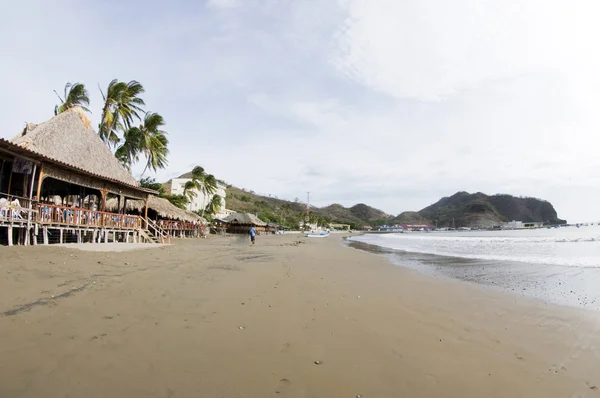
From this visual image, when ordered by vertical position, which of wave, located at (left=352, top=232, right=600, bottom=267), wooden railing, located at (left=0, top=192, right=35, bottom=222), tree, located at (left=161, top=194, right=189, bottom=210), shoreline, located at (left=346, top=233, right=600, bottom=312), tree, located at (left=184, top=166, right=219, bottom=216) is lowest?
shoreline, located at (left=346, top=233, right=600, bottom=312)

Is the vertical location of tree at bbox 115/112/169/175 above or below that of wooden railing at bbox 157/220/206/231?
above

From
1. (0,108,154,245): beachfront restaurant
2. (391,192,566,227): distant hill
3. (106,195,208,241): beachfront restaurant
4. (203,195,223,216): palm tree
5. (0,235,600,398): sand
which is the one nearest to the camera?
(0,235,600,398): sand

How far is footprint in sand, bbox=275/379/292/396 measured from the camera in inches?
103

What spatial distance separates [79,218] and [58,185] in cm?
660

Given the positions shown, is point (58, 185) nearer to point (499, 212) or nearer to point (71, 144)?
point (71, 144)

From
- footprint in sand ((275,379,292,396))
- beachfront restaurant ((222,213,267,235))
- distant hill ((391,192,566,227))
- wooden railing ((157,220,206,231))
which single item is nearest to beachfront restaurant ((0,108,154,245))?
wooden railing ((157,220,206,231))

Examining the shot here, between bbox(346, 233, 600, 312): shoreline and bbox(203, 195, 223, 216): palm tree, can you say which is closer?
bbox(346, 233, 600, 312): shoreline

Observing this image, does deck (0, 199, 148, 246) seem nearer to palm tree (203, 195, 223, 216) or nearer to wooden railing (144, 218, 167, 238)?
wooden railing (144, 218, 167, 238)

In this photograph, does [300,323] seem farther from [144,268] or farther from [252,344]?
[144,268]

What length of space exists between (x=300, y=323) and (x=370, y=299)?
227 centimetres

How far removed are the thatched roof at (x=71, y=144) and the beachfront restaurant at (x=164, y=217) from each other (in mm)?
4829

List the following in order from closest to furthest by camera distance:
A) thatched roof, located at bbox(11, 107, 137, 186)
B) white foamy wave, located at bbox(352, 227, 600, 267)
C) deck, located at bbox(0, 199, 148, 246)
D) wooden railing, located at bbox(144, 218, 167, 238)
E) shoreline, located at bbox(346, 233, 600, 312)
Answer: shoreline, located at bbox(346, 233, 600, 312)
deck, located at bbox(0, 199, 148, 246)
thatched roof, located at bbox(11, 107, 137, 186)
white foamy wave, located at bbox(352, 227, 600, 267)
wooden railing, located at bbox(144, 218, 167, 238)

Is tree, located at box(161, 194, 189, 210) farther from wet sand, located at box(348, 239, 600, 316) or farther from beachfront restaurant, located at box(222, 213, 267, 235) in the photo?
wet sand, located at box(348, 239, 600, 316)

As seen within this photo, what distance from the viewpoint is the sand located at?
2.71 m
